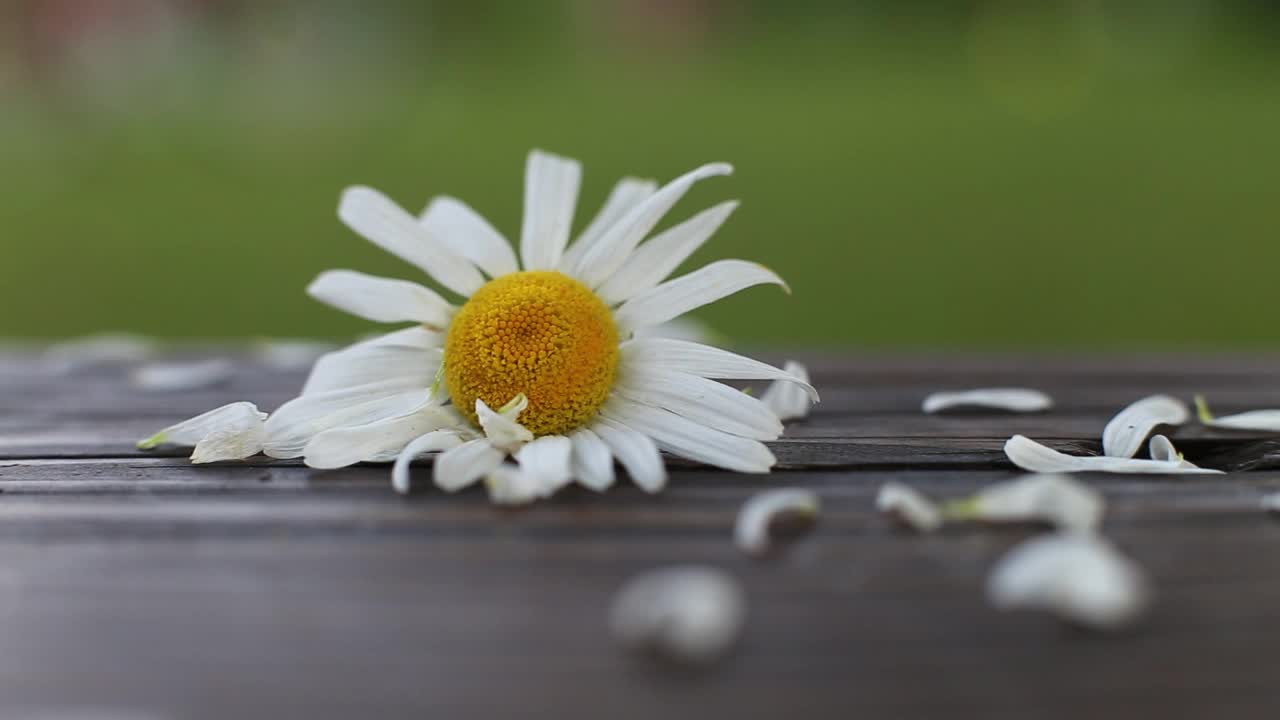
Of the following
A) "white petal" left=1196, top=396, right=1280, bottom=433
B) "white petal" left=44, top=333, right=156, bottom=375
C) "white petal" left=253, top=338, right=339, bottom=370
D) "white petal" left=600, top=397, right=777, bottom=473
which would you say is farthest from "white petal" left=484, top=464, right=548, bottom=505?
"white petal" left=44, top=333, right=156, bottom=375

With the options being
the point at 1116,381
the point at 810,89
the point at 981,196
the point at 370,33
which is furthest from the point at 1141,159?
the point at 370,33

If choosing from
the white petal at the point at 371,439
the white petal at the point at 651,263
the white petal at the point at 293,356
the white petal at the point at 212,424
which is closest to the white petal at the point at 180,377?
the white petal at the point at 293,356

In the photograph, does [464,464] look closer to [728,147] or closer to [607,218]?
[607,218]

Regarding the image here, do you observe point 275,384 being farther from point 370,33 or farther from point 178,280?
point 370,33

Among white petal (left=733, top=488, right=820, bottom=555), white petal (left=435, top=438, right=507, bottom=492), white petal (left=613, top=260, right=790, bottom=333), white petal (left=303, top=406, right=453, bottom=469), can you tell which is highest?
white petal (left=613, top=260, right=790, bottom=333)

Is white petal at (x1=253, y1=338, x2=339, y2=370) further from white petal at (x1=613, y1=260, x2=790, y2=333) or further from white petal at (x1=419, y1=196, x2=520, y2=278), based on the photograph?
white petal at (x1=613, y1=260, x2=790, y2=333)

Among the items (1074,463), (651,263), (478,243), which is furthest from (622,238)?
(1074,463)
